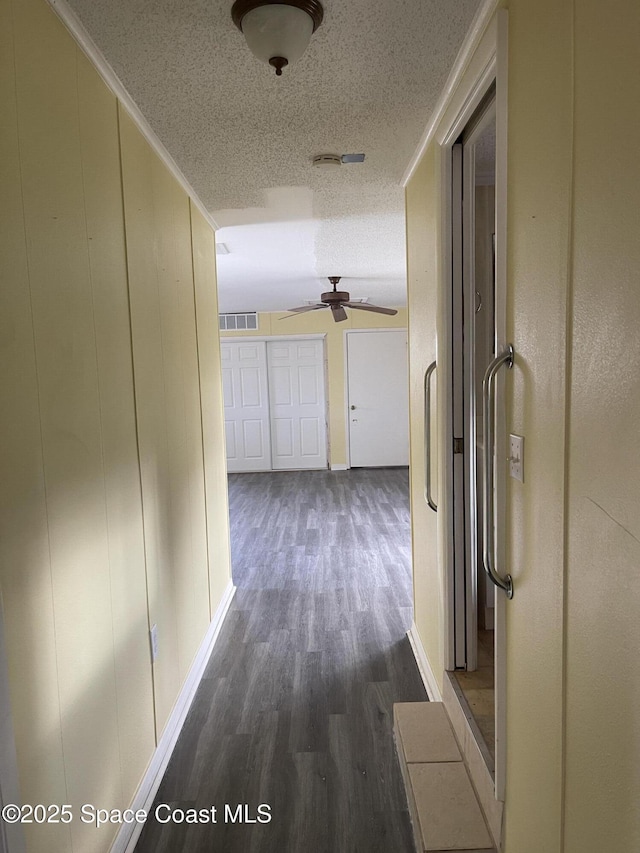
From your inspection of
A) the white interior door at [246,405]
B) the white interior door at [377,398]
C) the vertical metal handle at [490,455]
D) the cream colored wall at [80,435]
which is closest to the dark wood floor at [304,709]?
the cream colored wall at [80,435]

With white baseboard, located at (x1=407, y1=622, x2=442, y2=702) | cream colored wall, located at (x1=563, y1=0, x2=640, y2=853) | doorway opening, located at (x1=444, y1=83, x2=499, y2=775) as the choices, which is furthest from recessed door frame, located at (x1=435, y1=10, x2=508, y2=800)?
cream colored wall, located at (x1=563, y1=0, x2=640, y2=853)

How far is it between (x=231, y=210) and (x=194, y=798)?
2.71 metres

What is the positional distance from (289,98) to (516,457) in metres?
1.40

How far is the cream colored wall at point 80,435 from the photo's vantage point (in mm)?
1100

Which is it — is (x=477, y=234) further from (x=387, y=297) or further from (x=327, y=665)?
(x=387, y=297)

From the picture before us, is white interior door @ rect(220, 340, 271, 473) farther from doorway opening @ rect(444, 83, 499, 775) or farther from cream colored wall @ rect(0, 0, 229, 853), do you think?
doorway opening @ rect(444, 83, 499, 775)

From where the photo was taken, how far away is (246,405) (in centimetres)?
772

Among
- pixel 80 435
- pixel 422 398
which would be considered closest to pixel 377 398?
pixel 422 398

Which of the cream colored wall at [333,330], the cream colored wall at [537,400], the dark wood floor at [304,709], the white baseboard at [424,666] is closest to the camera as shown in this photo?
the cream colored wall at [537,400]

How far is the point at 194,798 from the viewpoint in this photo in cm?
183

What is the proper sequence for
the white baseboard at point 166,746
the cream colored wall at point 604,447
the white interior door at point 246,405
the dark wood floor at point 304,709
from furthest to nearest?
the white interior door at point 246,405
the dark wood floor at point 304,709
the white baseboard at point 166,746
the cream colored wall at point 604,447

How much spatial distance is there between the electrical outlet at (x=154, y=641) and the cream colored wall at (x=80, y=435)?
0.16 ft

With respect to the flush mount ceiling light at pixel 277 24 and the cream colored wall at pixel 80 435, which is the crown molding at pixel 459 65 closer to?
the flush mount ceiling light at pixel 277 24

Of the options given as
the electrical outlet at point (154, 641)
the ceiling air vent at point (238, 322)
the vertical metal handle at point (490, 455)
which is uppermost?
the ceiling air vent at point (238, 322)
